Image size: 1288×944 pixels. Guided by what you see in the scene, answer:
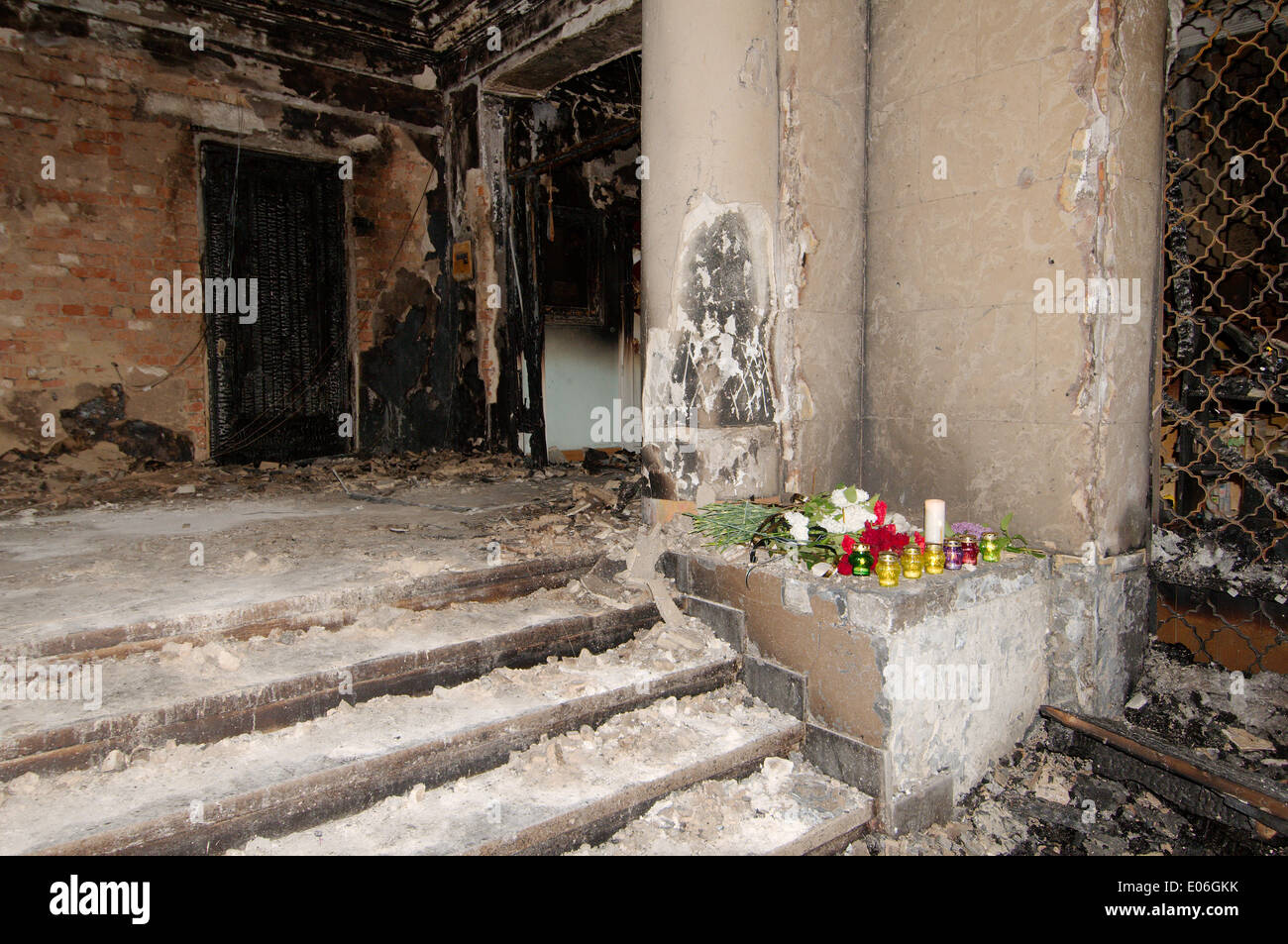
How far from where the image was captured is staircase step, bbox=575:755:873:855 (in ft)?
6.66

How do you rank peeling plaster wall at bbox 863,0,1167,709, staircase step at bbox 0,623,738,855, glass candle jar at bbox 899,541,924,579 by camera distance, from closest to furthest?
staircase step at bbox 0,623,738,855 < glass candle jar at bbox 899,541,924,579 < peeling plaster wall at bbox 863,0,1167,709

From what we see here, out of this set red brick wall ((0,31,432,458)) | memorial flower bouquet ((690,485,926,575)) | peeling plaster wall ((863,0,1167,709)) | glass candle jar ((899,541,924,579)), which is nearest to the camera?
glass candle jar ((899,541,924,579))

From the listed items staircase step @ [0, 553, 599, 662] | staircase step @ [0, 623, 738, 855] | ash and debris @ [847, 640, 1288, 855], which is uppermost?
staircase step @ [0, 553, 599, 662]

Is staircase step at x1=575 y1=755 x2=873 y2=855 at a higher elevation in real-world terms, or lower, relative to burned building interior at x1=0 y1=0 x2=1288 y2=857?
lower

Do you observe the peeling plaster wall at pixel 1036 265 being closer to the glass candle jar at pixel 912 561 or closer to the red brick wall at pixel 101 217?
the glass candle jar at pixel 912 561

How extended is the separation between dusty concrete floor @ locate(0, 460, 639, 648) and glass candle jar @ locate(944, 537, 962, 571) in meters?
1.36

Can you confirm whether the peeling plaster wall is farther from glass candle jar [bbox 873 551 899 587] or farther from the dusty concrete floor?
the dusty concrete floor

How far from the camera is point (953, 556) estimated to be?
262 centimetres

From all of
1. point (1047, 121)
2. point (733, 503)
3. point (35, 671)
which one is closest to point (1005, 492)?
point (733, 503)

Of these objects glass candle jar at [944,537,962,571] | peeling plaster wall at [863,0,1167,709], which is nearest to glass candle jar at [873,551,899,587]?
glass candle jar at [944,537,962,571]

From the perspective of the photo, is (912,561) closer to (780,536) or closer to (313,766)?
(780,536)

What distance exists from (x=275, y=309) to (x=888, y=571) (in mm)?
5528

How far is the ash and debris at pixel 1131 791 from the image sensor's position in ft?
7.61

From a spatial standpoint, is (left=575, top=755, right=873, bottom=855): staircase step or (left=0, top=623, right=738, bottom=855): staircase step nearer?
(left=0, top=623, right=738, bottom=855): staircase step
